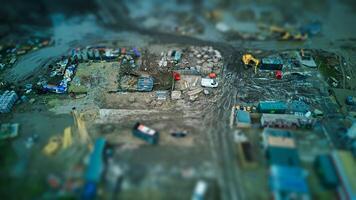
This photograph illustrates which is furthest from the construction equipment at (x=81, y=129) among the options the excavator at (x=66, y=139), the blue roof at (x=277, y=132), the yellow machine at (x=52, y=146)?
the blue roof at (x=277, y=132)

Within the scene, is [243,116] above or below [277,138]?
above

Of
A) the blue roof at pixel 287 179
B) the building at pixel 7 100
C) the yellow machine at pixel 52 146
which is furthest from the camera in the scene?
the building at pixel 7 100

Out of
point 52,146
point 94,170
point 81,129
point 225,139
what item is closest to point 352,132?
point 225,139

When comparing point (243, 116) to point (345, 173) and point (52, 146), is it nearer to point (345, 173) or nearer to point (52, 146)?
point (345, 173)

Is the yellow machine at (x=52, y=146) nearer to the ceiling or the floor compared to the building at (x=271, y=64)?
nearer to the floor

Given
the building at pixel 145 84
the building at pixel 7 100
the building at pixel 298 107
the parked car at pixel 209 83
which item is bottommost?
the building at pixel 7 100

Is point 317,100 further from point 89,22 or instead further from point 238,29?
point 89,22

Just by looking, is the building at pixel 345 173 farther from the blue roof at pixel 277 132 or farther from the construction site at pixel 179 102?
the blue roof at pixel 277 132

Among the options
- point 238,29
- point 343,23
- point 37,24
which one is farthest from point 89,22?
point 343,23
